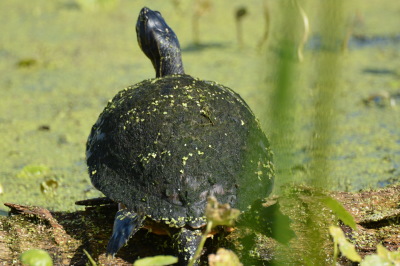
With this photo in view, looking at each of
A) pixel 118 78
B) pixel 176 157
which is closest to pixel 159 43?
pixel 176 157

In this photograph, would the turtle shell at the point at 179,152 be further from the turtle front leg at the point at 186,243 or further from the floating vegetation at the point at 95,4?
the floating vegetation at the point at 95,4

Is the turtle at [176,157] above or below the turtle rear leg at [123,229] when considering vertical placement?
above

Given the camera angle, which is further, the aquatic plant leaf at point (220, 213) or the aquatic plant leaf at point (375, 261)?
the aquatic plant leaf at point (375, 261)

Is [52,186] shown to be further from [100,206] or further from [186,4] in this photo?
[186,4]

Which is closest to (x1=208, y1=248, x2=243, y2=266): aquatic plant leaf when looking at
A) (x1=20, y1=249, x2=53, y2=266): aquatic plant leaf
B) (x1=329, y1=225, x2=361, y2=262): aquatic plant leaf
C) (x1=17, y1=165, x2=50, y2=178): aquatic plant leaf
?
(x1=329, y1=225, x2=361, y2=262): aquatic plant leaf

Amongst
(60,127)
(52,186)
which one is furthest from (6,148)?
(52,186)

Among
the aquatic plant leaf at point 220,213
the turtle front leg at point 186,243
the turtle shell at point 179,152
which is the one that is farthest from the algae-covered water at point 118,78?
the aquatic plant leaf at point 220,213
